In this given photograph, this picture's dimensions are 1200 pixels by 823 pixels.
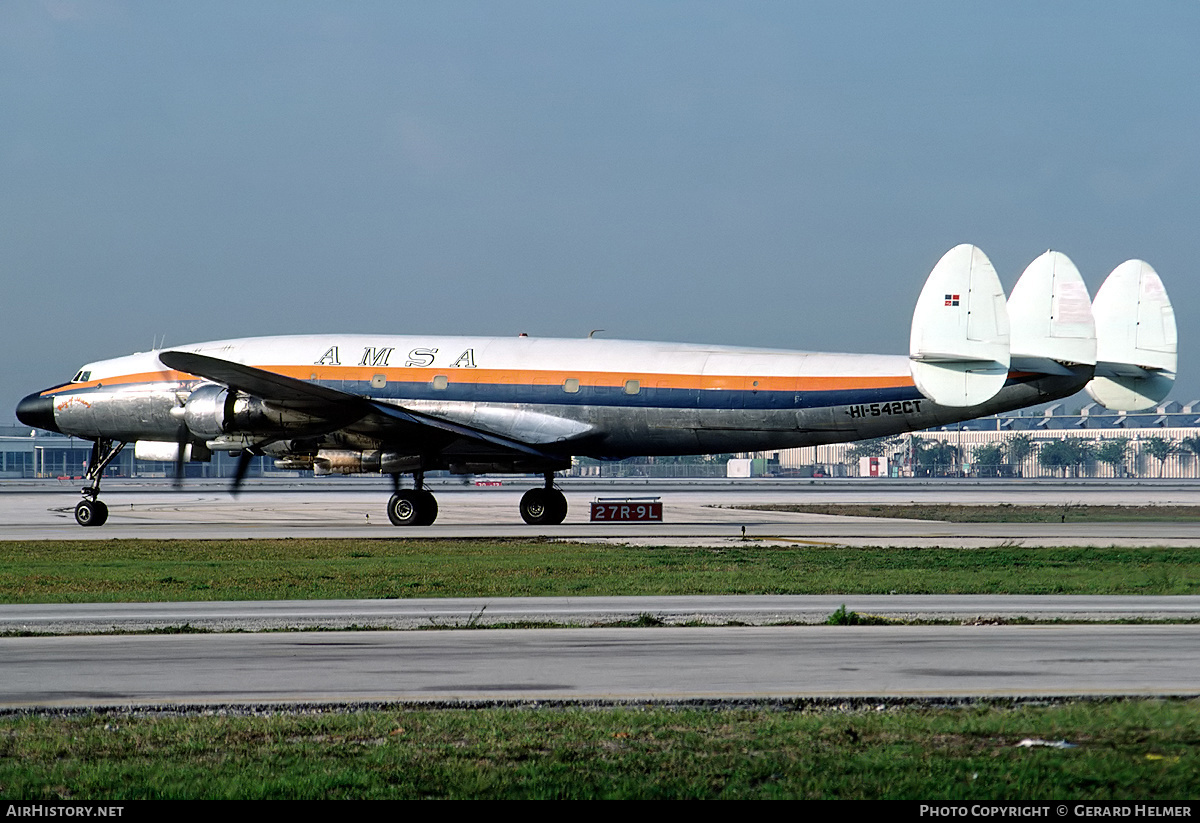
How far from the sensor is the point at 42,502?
5956cm

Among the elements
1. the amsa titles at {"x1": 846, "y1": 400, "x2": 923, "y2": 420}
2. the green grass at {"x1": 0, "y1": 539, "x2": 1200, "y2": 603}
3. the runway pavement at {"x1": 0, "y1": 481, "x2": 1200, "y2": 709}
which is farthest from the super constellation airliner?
the runway pavement at {"x1": 0, "y1": 481, "x2": 1200, "y2": 709}

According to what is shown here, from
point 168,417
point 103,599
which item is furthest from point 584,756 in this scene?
point 168,417

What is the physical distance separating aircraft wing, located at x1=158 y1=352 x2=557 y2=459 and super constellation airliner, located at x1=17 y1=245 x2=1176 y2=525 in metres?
0.06

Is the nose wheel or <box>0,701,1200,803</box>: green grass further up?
the nose wheel

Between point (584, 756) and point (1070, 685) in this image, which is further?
point (1070, 685)

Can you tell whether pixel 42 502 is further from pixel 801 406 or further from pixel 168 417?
pixel 801 406

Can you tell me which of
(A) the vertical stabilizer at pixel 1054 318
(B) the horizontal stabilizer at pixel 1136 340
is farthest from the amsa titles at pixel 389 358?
(B) the horizontal stabilizer at pixel 1136 340

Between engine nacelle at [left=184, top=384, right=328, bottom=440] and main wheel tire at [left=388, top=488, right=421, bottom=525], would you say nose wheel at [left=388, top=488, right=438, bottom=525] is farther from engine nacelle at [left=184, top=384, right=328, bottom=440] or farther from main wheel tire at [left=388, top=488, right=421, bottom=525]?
engine nacelle at [left=184, top=384, right=328, bottom=440]

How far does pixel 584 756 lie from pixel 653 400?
26.1 m

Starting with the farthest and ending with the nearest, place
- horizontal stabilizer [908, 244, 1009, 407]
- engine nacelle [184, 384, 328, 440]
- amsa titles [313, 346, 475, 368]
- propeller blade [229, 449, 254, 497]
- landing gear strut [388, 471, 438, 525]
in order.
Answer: landing gear strut [388, 471, 438, 525] → amsa titles [313, 346, 475, 368] → propeller blade [229, 449, 254, 497] → engine nacelle [184, 384, 328, 440] → horizontal stabilizer [908, 244, 1009, 407]

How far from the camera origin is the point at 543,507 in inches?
1473

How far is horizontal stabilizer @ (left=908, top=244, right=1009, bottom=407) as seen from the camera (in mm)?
28344

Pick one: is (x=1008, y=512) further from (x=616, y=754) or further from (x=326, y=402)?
(x=616, y=754)

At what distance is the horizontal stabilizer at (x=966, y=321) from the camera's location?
28.3 meters
